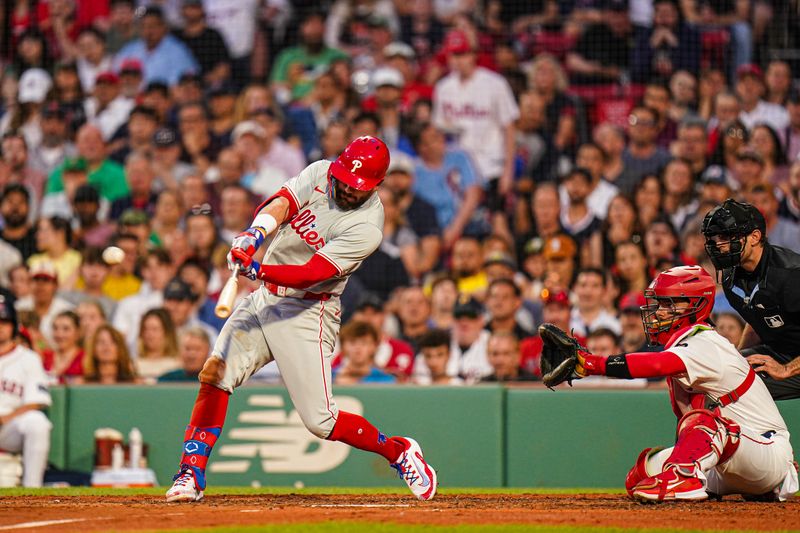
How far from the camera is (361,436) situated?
→ 20.0 feet

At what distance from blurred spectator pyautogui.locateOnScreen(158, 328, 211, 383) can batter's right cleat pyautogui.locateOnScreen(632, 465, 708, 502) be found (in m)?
4.40

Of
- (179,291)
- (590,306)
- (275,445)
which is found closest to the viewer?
(275,445)

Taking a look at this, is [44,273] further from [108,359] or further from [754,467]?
[754,467]

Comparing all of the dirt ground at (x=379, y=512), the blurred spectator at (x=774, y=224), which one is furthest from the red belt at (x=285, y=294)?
the blurred spectator at (x=774, y=224)

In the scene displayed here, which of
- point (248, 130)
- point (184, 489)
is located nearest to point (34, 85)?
point (248, 130)

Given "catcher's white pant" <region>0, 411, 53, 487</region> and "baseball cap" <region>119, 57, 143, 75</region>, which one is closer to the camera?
"catcher's white pant" <region>0, 411, 53, 487</region>

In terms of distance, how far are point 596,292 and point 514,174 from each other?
255 centimetres

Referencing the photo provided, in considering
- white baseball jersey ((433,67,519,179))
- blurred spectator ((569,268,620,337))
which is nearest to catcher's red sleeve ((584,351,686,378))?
blurred spectator ((569,268,620,337))

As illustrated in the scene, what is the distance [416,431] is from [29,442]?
2.73m

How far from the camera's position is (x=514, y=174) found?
11625mm

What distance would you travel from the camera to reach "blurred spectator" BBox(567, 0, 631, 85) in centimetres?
1227

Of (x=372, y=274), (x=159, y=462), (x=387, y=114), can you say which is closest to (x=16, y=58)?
(x=387, y=114)

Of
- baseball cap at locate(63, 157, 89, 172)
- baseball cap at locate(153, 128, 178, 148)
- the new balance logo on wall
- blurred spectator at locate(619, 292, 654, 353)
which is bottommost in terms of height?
the new balance logo on wall

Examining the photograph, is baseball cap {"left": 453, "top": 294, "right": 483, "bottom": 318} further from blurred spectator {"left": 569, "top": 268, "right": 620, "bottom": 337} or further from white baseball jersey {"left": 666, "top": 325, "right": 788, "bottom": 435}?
white baseball jersey {"left": 666, "top": 325, "right": 788, "bottom": 435}
